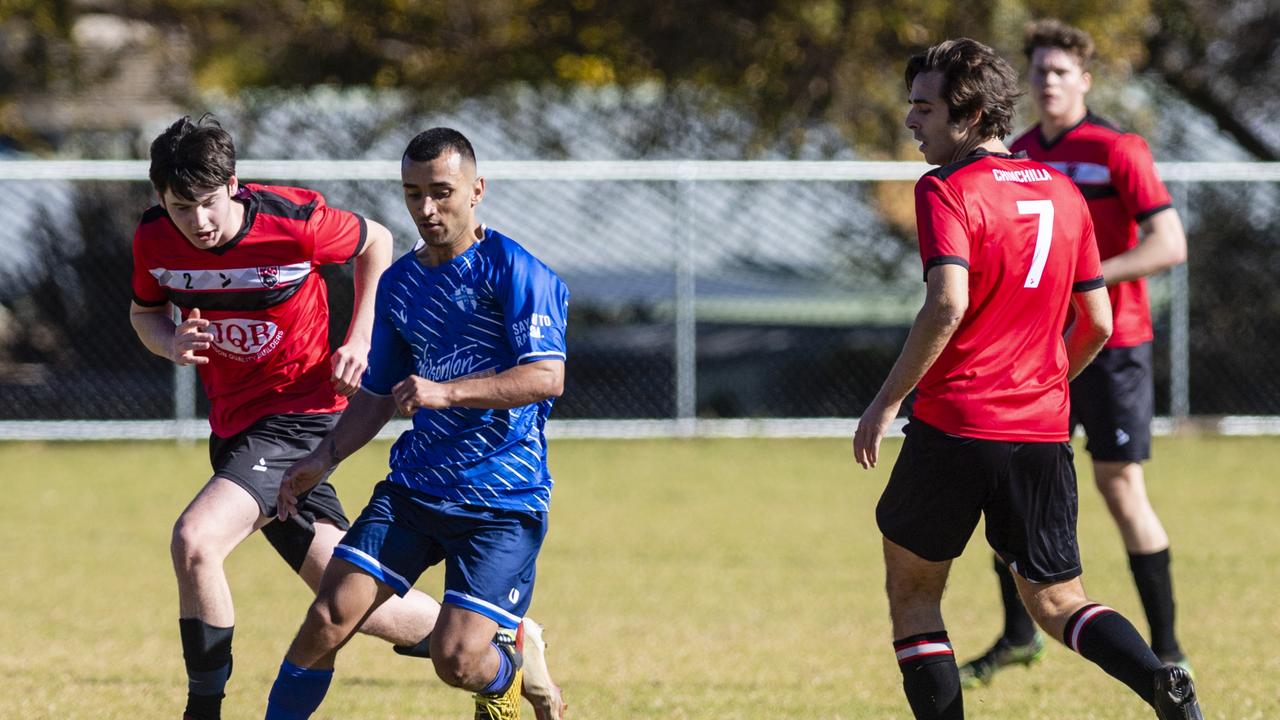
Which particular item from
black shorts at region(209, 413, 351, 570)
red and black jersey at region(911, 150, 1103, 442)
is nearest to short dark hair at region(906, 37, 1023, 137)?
red and black jersey at region(911, 150, 1103, 442)

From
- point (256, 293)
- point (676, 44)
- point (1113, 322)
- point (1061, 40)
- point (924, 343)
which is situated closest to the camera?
point (924, 343)

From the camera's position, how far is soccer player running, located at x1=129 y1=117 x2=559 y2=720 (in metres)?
4.73

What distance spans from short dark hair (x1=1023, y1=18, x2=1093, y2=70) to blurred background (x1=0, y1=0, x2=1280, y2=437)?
7186mm

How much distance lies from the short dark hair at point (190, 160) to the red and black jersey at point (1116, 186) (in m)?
3.07

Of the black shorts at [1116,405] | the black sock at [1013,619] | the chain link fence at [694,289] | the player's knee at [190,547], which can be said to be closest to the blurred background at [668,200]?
the chain link fence at [694,289]

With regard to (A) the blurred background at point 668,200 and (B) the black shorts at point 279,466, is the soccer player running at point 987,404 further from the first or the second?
(A) the blurred background at point 668,200

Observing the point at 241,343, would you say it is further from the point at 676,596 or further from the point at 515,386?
the point at 676,596

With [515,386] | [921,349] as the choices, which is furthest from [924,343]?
[515,386]

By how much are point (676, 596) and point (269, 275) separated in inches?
139

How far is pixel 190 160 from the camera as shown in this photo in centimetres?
470

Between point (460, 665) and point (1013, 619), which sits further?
point (1013, 619)

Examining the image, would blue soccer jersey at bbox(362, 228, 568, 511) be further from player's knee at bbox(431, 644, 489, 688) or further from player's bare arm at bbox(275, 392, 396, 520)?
player's knee at bbox(431, 644, 489, 688)

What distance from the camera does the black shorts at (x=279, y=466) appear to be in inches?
194

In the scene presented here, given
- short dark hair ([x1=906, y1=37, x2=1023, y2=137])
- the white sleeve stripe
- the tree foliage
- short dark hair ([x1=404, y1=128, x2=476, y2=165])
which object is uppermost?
the tree foliage
